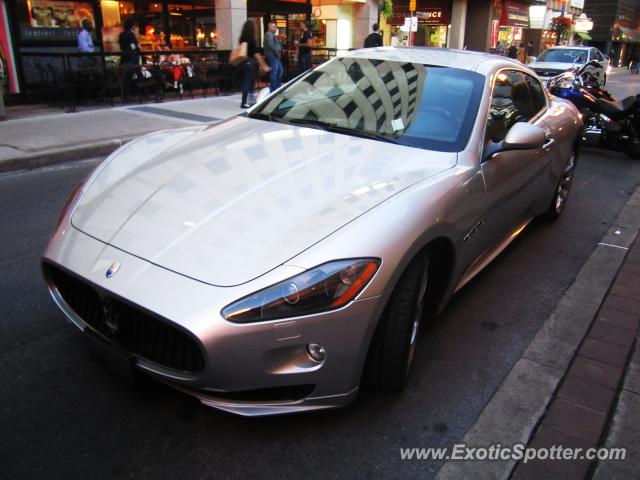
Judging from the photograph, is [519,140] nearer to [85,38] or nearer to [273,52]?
[273,52]

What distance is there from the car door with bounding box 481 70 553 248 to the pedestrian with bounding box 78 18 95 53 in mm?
10129

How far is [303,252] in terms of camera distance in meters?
2.21

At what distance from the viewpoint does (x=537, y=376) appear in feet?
9.70

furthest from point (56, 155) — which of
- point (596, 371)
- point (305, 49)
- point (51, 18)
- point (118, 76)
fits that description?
point (305, 49)

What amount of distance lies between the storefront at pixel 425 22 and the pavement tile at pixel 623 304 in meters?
25.5

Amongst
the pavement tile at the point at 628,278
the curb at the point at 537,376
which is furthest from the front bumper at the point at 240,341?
the pavement tile at the point at 628,278

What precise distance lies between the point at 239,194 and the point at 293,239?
1.55 feet

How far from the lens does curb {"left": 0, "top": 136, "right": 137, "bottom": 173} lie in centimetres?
696

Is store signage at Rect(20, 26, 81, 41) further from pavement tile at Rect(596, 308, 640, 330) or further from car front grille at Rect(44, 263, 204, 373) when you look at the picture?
pavement tile at Rect(596, 308, 640, 330)

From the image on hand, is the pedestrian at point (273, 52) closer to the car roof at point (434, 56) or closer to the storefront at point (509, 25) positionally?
the car roof at point (434, 56)

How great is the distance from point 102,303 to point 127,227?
364mm

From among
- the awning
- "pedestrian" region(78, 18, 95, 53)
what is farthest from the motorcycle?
the awning

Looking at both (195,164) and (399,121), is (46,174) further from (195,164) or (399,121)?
(399,121)

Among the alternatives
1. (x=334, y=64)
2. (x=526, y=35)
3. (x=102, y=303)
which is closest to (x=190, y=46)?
(x=334, y=64)
